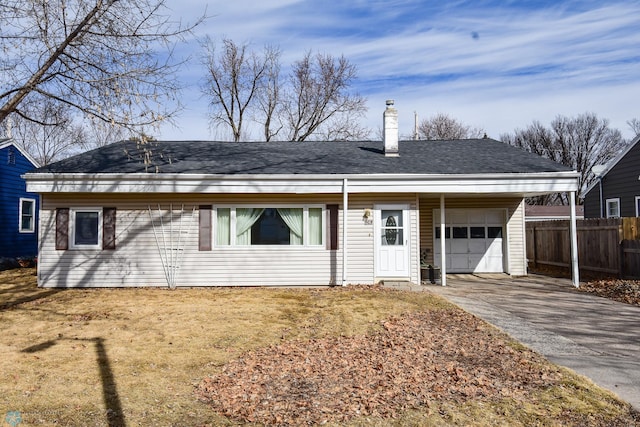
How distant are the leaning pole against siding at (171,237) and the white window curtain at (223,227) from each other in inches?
27.2

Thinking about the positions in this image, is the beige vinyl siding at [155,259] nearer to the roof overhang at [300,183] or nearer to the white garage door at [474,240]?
the roof overhang at [300,183]

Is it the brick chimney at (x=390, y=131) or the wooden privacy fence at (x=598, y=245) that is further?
the brick chimney at (x=390, y=131)

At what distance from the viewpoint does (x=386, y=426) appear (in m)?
4.13

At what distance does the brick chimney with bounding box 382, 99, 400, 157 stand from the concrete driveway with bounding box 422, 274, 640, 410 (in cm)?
419

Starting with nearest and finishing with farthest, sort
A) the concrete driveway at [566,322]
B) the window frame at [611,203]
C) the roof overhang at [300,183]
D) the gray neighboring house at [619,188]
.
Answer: the concrete driveway at [566,322]
the roof overhang at [300,183]
the gray neighboring house at [619,188]
the window frame at [611,203]

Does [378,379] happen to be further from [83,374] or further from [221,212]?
[221,212]

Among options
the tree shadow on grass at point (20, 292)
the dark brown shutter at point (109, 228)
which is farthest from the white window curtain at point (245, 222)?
the tree shadow on grass at point (20, 292)

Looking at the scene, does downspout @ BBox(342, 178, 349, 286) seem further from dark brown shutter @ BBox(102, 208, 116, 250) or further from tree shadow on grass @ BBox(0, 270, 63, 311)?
tree shadow on grass @ BBox(0, 270, 63, 311)

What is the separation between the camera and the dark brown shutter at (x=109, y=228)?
12.0 meters

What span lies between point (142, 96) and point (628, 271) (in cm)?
1289

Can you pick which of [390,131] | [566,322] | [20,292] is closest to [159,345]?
[20,292]

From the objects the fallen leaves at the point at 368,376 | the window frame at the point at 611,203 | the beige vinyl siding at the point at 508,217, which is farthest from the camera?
the window frame at the point at 611,203

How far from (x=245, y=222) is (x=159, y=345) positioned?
565 cm

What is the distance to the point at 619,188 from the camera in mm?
18688
